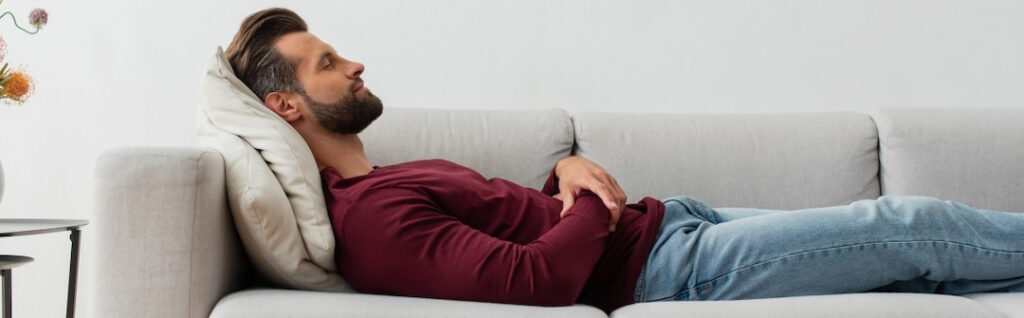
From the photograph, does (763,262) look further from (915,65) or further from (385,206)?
(915,65)

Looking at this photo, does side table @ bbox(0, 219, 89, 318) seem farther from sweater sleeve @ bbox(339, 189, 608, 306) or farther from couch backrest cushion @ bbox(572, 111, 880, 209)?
couch backrest cushion @ bbox(572, 111, 880, 209)

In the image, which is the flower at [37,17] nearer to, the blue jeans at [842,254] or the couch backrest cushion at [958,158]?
the blue jeans at [842,254]

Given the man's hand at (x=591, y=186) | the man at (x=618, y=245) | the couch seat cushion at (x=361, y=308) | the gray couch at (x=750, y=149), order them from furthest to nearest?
the gray couch at (x=750, y=149), the man's hand at (x=591, y=186), the man at (x=618, y=245), the couch seat cushion at (x=361, y=308)

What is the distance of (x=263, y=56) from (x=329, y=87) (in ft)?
0.51

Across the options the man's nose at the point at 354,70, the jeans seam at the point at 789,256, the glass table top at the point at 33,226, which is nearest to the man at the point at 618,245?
the jeans seam at the point at 789,256

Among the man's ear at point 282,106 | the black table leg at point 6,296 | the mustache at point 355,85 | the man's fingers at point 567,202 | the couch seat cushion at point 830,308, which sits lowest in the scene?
the black table leg at point 6,296

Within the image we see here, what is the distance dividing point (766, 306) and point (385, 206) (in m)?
0.61

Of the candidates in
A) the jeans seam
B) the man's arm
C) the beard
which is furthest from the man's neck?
the jeans seam

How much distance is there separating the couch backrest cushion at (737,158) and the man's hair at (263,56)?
2.39 ft

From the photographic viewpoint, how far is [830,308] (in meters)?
1.49

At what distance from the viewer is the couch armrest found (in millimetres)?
1480

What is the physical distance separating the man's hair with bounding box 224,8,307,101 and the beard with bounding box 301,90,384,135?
0.17 feet

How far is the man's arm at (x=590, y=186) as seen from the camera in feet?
5.50

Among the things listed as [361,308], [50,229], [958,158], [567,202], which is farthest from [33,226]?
[958,158]
